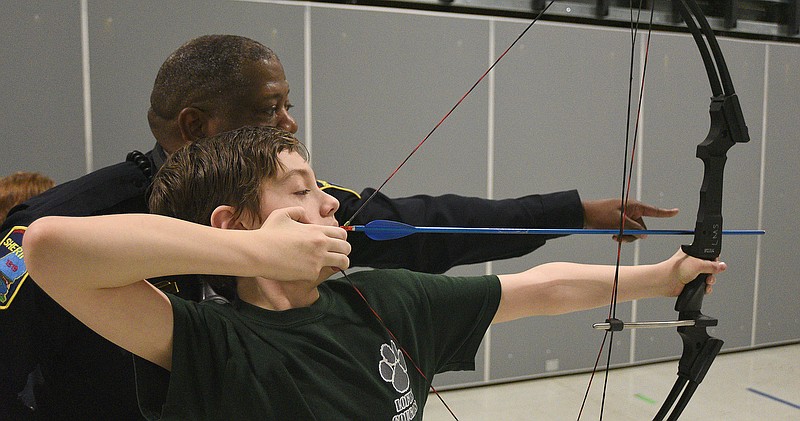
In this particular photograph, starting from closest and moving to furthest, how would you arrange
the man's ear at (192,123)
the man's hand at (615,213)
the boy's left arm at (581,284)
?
the boy's left arm at (581,284)
the man's ear at (192,123)
the man's hand at (615,213)

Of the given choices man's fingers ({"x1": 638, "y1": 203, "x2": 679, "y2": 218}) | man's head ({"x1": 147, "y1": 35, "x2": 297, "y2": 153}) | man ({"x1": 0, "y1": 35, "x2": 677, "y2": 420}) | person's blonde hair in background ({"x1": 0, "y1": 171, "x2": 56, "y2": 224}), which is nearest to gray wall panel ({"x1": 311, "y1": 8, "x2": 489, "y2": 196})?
person's blonde hair in background ({"x1": 0, "y1": 171, "x2": 56, "y2": 224})

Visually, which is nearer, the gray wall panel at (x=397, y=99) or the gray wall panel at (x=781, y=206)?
the gray wall panel at (x=397, y=99)

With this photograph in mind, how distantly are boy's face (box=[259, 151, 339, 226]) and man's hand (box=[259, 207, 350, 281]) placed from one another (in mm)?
67

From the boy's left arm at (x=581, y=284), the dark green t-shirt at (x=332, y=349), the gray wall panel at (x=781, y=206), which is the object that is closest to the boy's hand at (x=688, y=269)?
the boy's left arm at (x=581, y=284)

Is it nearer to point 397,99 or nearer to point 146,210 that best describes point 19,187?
point 146,210

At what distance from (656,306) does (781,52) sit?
1505 mm

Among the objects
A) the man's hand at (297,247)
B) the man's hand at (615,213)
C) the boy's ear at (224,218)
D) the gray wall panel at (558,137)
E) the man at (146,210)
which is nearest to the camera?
the man's hand at (297,247)

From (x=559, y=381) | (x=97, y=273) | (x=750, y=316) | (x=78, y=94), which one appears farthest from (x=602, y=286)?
(x=750, y=316)

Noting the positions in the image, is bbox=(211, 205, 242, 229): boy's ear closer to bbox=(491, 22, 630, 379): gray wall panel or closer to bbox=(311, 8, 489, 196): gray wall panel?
bbox=(311, 8, 489, 196): gray wall panel

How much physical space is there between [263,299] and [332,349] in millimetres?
111

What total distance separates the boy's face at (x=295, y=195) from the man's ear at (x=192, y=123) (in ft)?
1.17

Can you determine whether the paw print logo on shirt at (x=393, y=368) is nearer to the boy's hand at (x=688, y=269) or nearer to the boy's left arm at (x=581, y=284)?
the boy's left arm at (x=581, y=284)

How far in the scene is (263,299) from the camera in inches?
38.2

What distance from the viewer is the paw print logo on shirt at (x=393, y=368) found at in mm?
998
